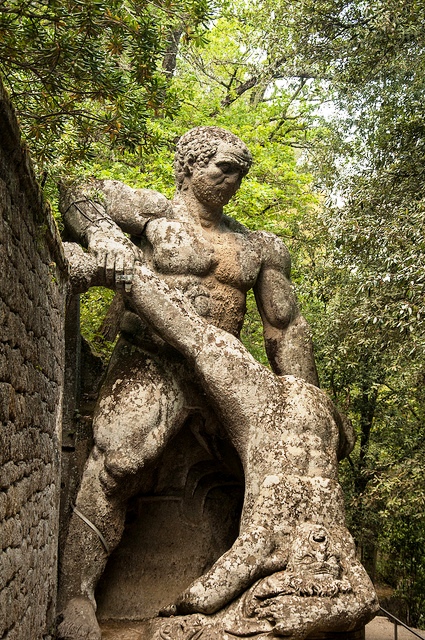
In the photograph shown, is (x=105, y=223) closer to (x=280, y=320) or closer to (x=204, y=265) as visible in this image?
(x=204, y=265)

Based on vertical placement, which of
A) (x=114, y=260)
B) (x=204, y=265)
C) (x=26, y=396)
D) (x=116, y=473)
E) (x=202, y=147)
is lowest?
(x=116, y=473)

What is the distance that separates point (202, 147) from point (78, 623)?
3.10 metres

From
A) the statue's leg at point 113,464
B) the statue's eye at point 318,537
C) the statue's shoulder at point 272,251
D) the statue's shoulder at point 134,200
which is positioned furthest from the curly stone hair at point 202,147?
the statue's eye at point 318,537

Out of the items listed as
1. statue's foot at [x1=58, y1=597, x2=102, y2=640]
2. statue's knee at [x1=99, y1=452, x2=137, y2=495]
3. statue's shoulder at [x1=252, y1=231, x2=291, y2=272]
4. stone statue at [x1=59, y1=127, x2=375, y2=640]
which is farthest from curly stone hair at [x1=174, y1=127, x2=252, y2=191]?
statue's foot at [x1=58, y1=597, x2=102, y2=640]

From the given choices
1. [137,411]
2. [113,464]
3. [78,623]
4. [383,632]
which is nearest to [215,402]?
[137,411]

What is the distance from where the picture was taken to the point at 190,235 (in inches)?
227

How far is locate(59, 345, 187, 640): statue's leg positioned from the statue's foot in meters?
0.10

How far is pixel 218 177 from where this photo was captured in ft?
19.0

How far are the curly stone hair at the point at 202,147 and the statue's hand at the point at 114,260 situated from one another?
0.82m

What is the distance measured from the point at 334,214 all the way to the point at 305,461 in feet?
9.21

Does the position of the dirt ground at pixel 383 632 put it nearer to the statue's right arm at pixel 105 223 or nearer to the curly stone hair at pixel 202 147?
the statue's right arm at pixel 105 223

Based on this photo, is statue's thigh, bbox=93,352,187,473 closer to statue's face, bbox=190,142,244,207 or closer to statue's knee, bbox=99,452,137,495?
statue's knee, bbox=99,452,137,495

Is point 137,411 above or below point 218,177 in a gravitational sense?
below

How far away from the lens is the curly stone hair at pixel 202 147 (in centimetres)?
577
